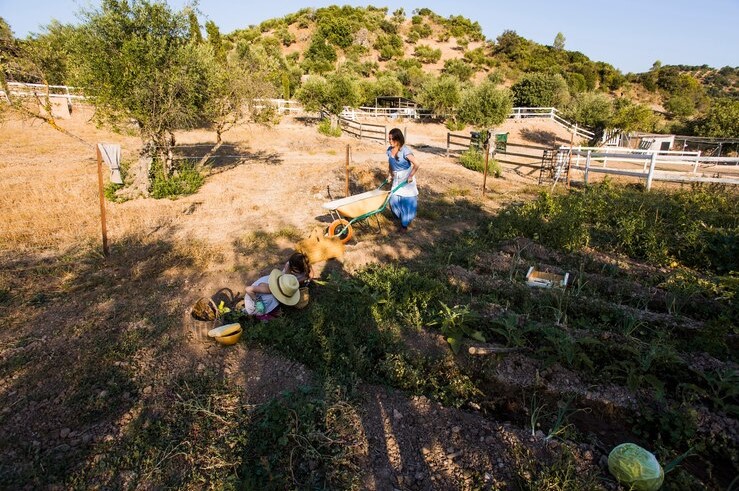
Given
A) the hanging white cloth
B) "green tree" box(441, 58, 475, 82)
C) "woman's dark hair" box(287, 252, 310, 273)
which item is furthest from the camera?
"green tree" box(441, 58, 475, 82)

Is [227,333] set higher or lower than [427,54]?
lower

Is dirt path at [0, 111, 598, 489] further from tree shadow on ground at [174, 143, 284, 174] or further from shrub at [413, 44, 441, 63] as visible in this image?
shrub at [413, 44, 441, 63]

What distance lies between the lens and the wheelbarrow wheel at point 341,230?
5.78 metres

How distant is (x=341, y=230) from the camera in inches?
229

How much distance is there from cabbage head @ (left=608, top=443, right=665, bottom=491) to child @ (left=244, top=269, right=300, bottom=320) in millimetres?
2876

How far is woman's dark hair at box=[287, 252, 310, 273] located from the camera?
415 cm

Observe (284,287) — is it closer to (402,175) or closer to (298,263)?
(298,263)

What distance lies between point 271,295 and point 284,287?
298 mm

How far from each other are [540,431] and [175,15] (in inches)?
420

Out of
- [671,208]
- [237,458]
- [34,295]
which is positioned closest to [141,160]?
[34,295]

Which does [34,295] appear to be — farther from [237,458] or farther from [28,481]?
[237,458]

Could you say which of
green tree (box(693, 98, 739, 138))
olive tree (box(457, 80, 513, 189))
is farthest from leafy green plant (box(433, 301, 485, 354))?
green tree (box(693, 98, 739, 138))

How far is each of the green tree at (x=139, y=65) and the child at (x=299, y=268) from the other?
6724 mm

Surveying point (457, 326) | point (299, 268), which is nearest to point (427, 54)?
point (299, 268)
